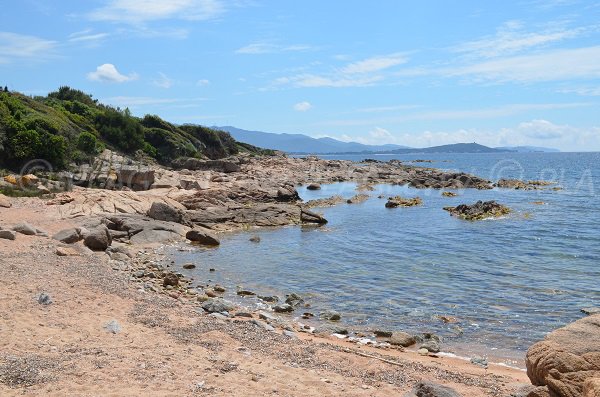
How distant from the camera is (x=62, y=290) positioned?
14.2 metres

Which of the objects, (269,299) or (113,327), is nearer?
(113,327)

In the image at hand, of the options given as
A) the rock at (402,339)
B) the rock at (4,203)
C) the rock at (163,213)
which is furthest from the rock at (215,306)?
the rock at (4,203)

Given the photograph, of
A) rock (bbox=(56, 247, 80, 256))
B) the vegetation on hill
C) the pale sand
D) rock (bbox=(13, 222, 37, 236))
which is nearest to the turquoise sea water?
the pale sand

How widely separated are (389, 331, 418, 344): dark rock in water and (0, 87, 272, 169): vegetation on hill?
34.7 metres

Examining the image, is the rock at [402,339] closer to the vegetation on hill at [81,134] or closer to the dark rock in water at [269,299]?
the dark rock in water at [269,299]

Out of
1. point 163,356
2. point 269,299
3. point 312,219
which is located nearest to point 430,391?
point 163,356

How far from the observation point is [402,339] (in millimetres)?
14000

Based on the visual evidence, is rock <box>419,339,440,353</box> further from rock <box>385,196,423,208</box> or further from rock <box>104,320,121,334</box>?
rock <box>385,196,423,208</box>

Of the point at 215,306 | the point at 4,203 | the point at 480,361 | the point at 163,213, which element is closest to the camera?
the point at 480,361

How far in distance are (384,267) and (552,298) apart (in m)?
7.22

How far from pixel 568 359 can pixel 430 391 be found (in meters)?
2.17

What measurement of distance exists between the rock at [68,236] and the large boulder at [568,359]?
18334 mm

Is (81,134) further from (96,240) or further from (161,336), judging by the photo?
(161,336)

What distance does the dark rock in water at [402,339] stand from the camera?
45.6 ft
